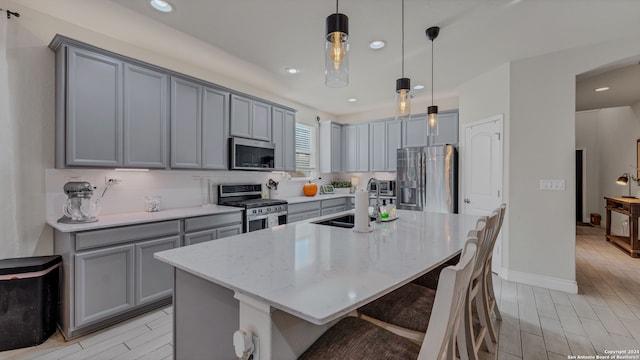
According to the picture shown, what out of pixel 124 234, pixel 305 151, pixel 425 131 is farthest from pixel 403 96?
pixel 305 151

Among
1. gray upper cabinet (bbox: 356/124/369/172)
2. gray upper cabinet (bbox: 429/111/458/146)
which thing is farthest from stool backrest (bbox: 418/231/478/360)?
gray upper cabinet (bbox: 356/124/369/172)

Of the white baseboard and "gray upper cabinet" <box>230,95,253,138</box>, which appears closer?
the white baseboard

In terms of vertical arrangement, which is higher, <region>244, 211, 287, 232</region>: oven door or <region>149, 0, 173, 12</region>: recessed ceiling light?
<region>149, 0, 173, 12</region>: recessed ceiling light

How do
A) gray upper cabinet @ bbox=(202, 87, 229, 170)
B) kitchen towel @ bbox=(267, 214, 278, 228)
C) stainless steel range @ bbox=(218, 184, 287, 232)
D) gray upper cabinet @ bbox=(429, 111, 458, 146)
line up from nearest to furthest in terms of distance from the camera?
gray upper cabinet @ bbox=(202, 87, 229, 170) → stainless steel range @ bbox=(218, 184, 287, 232) → kitchen towel @ bbox=(267, 214, 278, 228) → gray upper cabinet @ bbox=(429, 111, 458, 146)

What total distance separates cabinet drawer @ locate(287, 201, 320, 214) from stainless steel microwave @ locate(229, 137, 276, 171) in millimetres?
678

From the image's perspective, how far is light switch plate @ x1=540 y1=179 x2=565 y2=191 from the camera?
3.16 meters

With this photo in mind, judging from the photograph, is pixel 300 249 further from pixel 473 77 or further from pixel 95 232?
pixel 473 77

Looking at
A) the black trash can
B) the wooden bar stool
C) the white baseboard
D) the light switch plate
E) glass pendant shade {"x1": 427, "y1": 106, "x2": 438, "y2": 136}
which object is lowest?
the white baseboard

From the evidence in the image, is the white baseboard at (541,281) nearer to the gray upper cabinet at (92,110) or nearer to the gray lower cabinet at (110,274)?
the gray lower cabinet at (110,274)

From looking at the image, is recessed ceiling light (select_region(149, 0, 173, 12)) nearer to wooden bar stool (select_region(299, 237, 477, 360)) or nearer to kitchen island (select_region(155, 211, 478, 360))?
kitchen island (select_region(155, 211, 478, 360))

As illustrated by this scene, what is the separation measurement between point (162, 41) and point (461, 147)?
4139mm

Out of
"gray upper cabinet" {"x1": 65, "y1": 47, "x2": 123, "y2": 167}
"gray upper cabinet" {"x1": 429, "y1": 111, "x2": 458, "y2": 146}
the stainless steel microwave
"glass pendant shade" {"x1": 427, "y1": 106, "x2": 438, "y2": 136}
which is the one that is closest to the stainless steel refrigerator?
"gray upper cabinet" {"x1": 429, "y1": 111, "x2": 458, "y2": 146}

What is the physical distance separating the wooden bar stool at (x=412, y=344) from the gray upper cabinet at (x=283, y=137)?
3408 millimetres

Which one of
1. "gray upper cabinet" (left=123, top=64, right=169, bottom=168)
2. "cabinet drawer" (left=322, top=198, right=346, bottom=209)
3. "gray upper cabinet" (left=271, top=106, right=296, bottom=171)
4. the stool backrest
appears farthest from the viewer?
"cabinet drawer" (left=322, top=198, right=346, bottom=209)
